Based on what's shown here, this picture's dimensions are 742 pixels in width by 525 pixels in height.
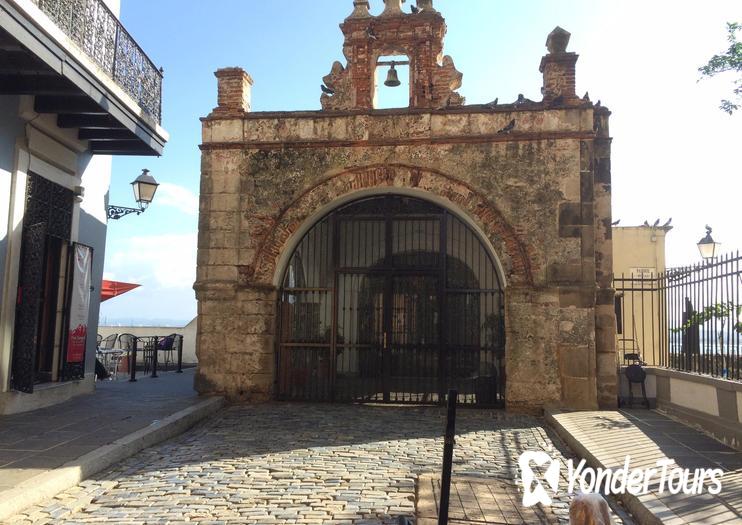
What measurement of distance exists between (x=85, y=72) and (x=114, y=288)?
25.9 feet

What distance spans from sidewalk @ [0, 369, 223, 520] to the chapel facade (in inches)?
50.2

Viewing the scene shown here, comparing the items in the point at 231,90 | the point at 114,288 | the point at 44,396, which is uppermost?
the point at 231,90

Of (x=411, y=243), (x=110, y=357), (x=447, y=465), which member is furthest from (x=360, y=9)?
(x=110, y=357)

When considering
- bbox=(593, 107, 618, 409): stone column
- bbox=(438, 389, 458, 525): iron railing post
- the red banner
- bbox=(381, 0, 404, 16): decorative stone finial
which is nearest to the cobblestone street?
bbox=(438, 389, 458, 525): iron railing post

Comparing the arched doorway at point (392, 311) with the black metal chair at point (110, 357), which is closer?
the arched doorway at point (392, 311)

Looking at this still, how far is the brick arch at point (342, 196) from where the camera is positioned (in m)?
9.22

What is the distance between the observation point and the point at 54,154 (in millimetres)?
8648

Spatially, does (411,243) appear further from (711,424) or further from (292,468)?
(292,468)

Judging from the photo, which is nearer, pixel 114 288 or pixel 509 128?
pixel 509 128

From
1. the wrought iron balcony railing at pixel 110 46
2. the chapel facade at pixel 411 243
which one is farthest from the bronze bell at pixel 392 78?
the wrought iron balcony railing at pixel 110 46

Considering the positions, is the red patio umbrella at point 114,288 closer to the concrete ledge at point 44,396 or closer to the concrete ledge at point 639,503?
the concrete ledge at point 44,396

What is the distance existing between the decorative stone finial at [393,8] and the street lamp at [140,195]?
5.16 metres

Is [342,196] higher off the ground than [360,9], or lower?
lower

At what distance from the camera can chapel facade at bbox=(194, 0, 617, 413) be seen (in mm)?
8938
